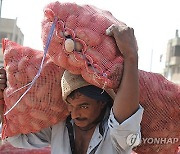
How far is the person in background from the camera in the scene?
1.75 m

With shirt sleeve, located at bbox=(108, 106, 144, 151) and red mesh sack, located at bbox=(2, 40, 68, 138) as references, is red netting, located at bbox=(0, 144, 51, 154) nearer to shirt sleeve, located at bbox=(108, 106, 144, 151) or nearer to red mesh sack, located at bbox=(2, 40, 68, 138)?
red mesh sack, located at bbox=(2, 40, 68, 138)

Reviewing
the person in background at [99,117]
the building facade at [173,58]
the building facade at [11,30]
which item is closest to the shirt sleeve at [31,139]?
the person in background at [99,117]

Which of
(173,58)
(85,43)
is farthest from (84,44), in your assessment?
(173,58)

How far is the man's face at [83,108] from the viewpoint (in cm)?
192

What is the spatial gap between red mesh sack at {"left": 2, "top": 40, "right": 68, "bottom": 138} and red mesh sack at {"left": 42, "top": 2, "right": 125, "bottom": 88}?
11.4 inches

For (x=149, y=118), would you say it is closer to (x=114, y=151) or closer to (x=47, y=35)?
(x=114, y=151)

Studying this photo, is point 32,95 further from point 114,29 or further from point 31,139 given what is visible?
point 114,29

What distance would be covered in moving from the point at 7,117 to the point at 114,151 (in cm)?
60

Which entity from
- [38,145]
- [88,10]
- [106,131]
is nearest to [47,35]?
[88,10]

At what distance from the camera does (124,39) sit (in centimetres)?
173

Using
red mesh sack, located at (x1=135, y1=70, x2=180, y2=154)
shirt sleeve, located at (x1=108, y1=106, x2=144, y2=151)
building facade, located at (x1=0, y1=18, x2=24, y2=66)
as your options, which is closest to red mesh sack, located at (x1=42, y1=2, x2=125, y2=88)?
shirt sleeve, located at (x1=108, y1=106, x2=144, y2=151)

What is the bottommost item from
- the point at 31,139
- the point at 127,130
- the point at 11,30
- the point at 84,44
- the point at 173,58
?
the point at 31,139

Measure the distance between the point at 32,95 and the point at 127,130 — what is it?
1.84ft

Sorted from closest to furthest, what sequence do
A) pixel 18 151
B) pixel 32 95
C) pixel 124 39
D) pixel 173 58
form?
pixel 124 39 → pixel 32 95 → pixel 18 151 → pixel 173 58
